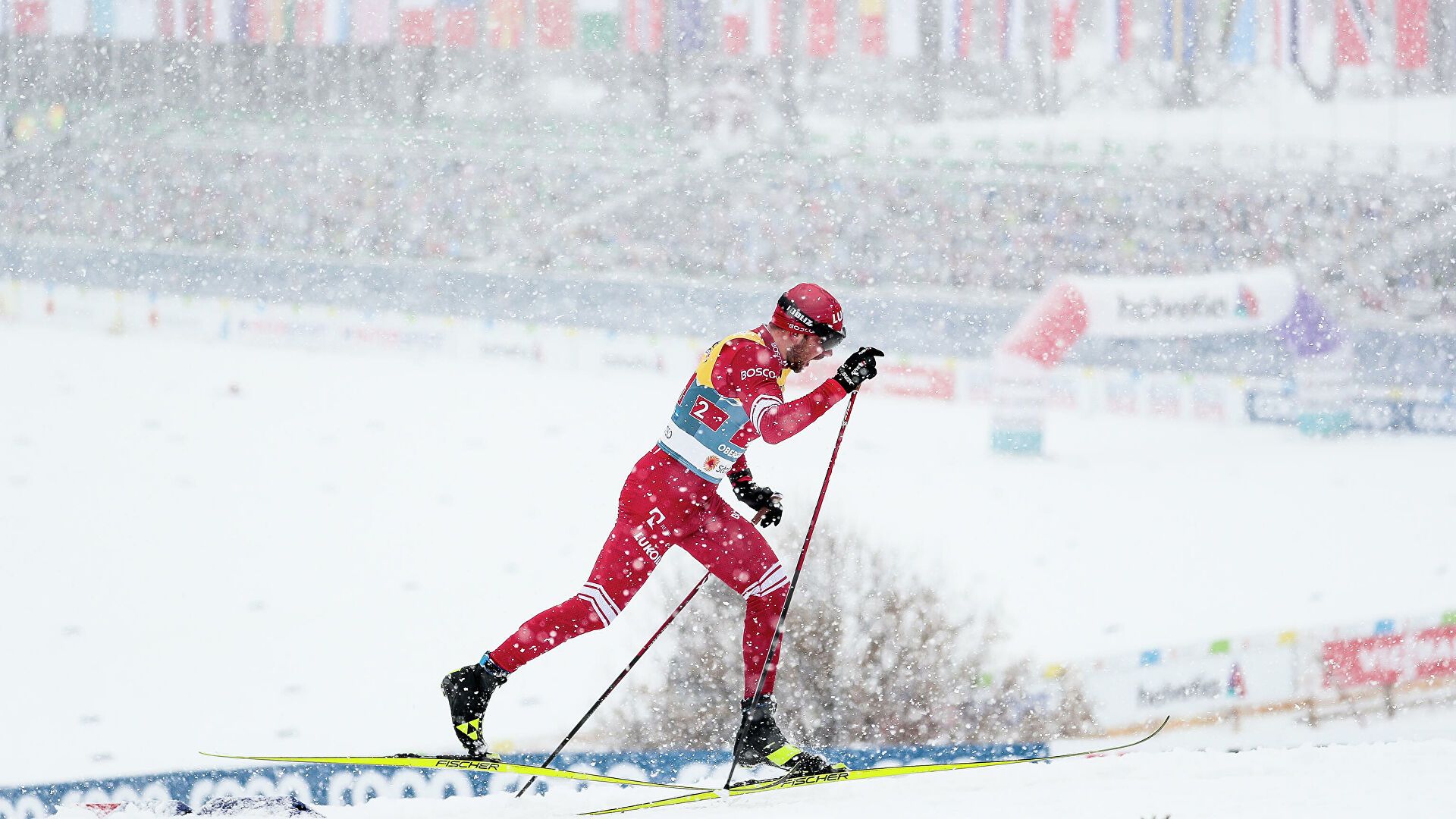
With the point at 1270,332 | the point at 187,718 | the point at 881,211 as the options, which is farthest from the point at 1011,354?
the point at 881,211

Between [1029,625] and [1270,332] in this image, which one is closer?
[1029,625]

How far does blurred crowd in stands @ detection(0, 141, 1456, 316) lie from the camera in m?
29.5

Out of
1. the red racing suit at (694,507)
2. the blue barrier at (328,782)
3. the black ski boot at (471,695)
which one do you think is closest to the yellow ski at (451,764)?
the black ski boot at (471,695)

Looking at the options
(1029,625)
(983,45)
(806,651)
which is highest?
(983,45)

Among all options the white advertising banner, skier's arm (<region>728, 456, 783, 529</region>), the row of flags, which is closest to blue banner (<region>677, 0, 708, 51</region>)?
the row of flags

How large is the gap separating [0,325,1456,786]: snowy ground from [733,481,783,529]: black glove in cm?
687

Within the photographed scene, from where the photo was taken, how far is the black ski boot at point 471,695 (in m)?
4.84

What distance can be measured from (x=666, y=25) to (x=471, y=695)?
29.2m

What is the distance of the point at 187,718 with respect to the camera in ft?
41.2

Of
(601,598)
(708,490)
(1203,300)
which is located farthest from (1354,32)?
(601,598)

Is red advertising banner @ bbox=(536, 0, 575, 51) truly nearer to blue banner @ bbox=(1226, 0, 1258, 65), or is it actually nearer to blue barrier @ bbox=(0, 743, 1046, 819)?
blue banner @ bbox=(1226, 0, 1258, 65)

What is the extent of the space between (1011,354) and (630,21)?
17.1m

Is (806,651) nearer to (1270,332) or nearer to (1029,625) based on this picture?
(1029,625)

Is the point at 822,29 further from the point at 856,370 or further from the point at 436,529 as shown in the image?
the point at 856,370
